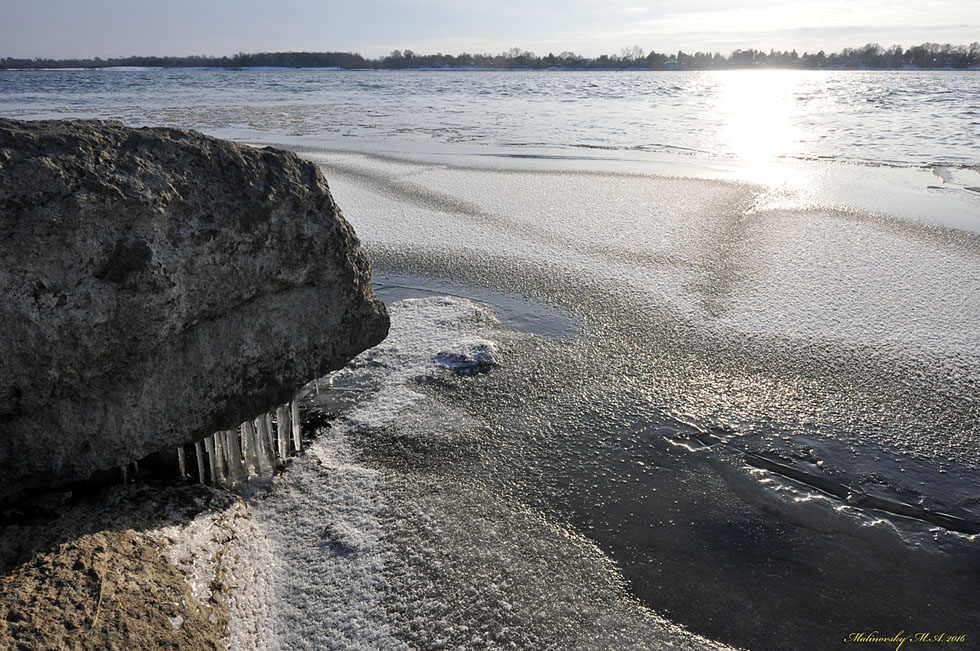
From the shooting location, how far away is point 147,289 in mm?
1984

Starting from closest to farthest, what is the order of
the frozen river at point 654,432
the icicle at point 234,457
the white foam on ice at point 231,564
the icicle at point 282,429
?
the white foam on ice at point 231,564
the frozen river at point 654,432
the icicle at point 234,457
the icicle at point 282,429

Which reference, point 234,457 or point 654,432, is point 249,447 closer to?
point 234,457

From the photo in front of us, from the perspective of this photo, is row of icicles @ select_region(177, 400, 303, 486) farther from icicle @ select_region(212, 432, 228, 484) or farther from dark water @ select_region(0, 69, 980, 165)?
dark water @ select_region(0, 69, 980, 165)

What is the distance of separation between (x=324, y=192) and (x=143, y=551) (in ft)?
4.65

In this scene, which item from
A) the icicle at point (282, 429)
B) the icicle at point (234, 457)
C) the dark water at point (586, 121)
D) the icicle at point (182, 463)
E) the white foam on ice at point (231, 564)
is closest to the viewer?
the white foam on ice at point (231, 564)

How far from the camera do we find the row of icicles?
236 cm

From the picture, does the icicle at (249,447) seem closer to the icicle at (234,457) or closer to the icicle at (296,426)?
the icicle at (234,457)

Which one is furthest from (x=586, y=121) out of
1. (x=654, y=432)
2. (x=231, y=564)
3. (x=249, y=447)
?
(x=231, y=564)

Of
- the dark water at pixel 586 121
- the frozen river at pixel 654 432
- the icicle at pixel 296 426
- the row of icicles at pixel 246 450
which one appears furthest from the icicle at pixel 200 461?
the dark water at pixel 586 121

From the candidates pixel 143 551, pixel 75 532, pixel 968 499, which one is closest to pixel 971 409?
pixel 968 499

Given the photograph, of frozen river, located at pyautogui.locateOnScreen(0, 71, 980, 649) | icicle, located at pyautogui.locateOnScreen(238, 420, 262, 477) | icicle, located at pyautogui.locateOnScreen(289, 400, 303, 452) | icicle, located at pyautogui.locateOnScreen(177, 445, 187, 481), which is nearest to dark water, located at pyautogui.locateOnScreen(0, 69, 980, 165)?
frozen river, located at pyautogui.locateOnScreen(0, 71, 980, 649)

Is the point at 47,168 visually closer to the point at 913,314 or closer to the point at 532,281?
the point at 532,281

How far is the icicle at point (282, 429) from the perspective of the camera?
2.57 metres

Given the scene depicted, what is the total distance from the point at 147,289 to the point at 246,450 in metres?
0.79
